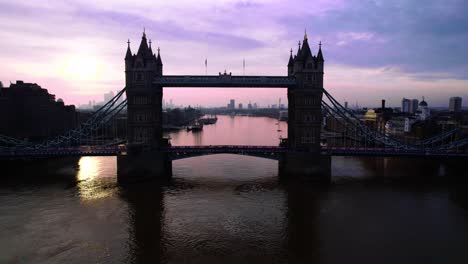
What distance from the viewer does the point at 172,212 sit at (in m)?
35.0

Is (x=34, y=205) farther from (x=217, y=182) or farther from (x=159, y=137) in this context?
(x=217, y=182)

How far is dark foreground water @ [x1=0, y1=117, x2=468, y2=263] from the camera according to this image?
85.0 feet

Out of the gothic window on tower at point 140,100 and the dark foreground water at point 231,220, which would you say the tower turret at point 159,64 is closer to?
the gothic window on tower at point 140,100

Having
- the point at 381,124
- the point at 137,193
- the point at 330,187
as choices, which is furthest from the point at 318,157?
the point at 381,124

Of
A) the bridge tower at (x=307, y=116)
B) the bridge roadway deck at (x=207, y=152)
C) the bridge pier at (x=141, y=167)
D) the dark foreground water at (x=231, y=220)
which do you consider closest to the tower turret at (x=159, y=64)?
the bridge roadway deck at (x=207, y=152)

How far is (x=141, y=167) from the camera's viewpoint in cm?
4728

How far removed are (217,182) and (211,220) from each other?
14764 millimetres

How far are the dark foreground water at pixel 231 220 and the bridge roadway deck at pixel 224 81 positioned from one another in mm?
13786

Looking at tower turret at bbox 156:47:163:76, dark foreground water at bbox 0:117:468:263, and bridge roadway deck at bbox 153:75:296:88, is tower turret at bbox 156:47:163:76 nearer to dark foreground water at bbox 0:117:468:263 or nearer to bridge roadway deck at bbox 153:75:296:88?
bridge roadway deck at bbox 153:75:296:88

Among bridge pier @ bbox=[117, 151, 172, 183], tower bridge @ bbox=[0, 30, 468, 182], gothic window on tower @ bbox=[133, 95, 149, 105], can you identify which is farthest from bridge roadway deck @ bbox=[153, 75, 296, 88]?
bridge pier @ bbox=[117, 151, 172, 183]

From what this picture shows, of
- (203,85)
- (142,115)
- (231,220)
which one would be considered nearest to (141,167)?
(142,115)

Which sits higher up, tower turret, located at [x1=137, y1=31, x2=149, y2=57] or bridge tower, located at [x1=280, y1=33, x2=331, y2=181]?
tower turret, located at [x1=137, y1=31, x2=149, y2=57]

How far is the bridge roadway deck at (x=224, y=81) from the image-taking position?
49.4m

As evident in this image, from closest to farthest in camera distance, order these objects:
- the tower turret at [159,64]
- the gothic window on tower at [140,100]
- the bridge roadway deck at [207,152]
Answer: the gothic window on tower at [140,100], the bridge roadway deck at [207,152], the tower turret at [159,64]
